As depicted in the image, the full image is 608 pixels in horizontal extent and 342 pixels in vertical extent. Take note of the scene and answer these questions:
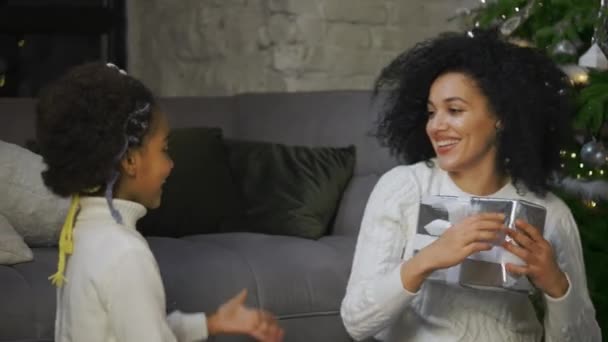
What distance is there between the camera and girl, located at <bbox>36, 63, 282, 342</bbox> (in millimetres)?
1680

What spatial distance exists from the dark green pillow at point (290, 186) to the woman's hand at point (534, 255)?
1.29m

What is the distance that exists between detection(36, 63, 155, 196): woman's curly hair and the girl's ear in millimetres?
17

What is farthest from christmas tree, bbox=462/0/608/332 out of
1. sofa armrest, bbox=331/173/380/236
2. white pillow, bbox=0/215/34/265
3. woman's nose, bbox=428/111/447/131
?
white pillow, bbox=0/215/34/265

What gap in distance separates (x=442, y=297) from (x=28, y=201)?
1.19 m

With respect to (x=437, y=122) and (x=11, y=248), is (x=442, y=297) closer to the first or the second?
(x=437, y=122)

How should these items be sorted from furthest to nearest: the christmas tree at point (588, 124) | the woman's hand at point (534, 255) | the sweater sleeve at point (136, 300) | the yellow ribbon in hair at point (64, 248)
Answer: the christmas tree at point (588, 124)
the woman's hand at point (534, 255)
the yellow ribbon in hair at point (64, 248)
the sweater sleeve at point (136, 300)

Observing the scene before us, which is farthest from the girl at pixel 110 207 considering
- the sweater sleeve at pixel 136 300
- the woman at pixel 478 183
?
the woman at pixel 478 183

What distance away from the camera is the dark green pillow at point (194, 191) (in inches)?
126

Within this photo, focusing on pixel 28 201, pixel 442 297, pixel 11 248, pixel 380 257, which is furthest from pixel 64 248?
pixel 28 201

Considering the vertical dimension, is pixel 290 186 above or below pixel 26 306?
above

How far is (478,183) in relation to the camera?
6.95 ft

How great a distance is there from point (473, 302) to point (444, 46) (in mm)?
469

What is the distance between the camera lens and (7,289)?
2531mm

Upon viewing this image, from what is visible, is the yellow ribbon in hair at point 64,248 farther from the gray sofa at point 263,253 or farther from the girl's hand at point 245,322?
the gray sofa at point 263,253
